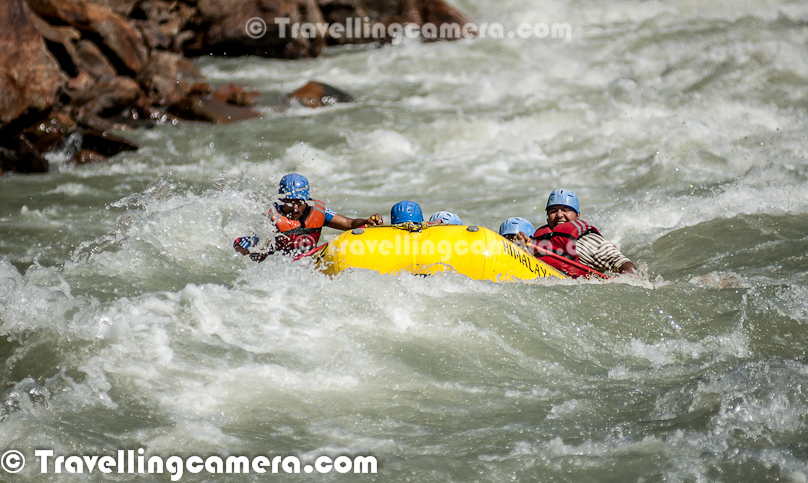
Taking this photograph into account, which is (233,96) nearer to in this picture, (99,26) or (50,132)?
(99,26)

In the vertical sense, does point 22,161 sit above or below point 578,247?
above

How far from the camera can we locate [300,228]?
18.6 ft

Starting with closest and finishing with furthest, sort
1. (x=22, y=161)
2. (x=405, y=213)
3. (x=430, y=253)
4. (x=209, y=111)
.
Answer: (x=430, y=253)
(x=405, y=213)
(x=22, y=161)
(x=209, y=111)

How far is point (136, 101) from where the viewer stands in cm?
1072

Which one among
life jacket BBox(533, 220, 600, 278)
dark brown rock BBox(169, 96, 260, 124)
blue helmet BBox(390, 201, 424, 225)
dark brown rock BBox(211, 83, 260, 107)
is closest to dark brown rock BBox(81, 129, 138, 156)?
dark brown rock BBox(169, 96, 260, 124)

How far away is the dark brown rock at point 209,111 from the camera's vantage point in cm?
1054

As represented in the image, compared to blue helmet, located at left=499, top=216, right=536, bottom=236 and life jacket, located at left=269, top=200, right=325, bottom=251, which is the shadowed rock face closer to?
life jacket, located at left=269, top=200, right=325, bottom=251

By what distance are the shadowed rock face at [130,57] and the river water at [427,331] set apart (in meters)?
0.95

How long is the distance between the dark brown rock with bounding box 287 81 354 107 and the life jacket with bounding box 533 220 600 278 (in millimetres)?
6774

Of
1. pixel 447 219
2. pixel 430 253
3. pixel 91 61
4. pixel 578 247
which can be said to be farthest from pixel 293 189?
pixel 91 61

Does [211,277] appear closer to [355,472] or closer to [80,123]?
[355,472]

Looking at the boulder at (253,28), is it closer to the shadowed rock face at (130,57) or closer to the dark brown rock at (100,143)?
the shadowed rock face at (130,57)

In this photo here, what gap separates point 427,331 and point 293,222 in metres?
1.81

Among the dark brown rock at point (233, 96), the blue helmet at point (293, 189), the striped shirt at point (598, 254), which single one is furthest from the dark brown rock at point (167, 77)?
the striped shirt at point (598, 254)
